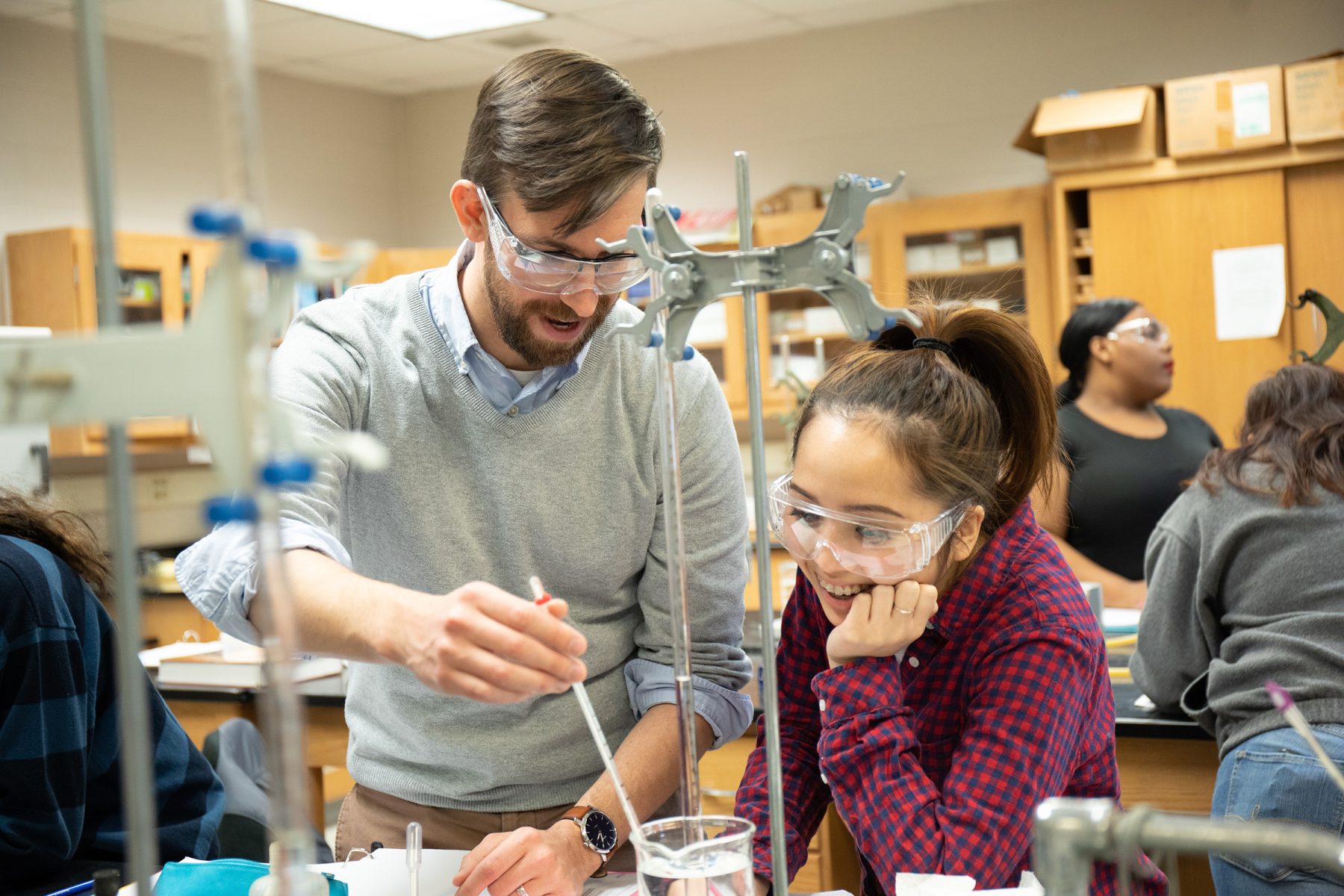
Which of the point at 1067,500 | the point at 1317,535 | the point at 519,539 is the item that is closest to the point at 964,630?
the point at 519,539

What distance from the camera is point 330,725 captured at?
277 centimetres

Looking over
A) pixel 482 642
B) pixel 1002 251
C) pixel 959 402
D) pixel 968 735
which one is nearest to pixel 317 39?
pixel 1002 251

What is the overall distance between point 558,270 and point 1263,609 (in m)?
1.35

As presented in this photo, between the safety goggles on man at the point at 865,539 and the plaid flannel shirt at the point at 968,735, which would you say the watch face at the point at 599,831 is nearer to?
the plaid flannel shirt at the point at 968,735

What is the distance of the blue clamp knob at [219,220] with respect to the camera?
1.53 feet

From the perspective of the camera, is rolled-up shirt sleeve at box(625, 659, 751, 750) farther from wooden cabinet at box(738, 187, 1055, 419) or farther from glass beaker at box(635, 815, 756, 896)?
wooden cabinet at box(738, 187, 1055, 419)

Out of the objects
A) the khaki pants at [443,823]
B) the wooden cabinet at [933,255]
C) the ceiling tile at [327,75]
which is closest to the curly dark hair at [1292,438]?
the khaki pants at [443,823]

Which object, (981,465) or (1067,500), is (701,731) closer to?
(981,465)

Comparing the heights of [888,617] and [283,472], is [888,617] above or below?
below

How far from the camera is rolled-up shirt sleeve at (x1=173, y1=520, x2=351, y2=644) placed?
115cm

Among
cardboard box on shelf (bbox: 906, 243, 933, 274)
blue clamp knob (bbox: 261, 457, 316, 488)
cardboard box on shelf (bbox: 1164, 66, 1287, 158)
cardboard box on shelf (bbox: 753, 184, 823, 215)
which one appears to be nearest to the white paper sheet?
cardboard box on shelf (bbox: 1164, 66, 1287, 158)

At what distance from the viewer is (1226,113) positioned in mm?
4391

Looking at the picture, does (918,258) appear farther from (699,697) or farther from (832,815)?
(699,697)

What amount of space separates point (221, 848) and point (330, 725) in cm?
83
